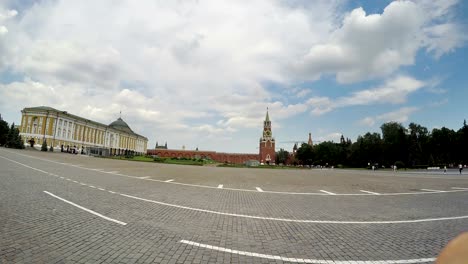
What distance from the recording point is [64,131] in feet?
300

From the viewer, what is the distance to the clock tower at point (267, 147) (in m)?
121

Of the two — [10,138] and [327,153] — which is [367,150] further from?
[10,138]

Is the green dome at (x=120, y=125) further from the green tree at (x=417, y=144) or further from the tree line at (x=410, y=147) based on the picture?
the green tree at (x=417, y=144)

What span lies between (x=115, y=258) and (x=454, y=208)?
11.9 m

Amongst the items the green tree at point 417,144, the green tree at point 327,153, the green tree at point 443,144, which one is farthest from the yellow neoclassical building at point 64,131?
the green tree at point 443,144

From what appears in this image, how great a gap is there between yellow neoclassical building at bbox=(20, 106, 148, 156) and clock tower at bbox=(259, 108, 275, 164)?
58450 millimetres

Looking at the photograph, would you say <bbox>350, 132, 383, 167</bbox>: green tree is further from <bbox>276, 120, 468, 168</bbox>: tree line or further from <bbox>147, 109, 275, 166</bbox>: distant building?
<bbox>147, 109, 275, 166</bbox>: distant building

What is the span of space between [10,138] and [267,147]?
9431cm

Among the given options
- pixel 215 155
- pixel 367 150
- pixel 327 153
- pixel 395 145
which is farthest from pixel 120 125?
pixel 395 145

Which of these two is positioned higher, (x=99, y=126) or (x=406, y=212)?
(x=99, y=126)

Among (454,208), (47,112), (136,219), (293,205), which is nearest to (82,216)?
(136,219)

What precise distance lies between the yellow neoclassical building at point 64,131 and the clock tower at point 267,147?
192 feet

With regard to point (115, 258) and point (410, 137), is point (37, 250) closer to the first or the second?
point (115, 258)

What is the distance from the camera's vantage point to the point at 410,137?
82.6 meters
